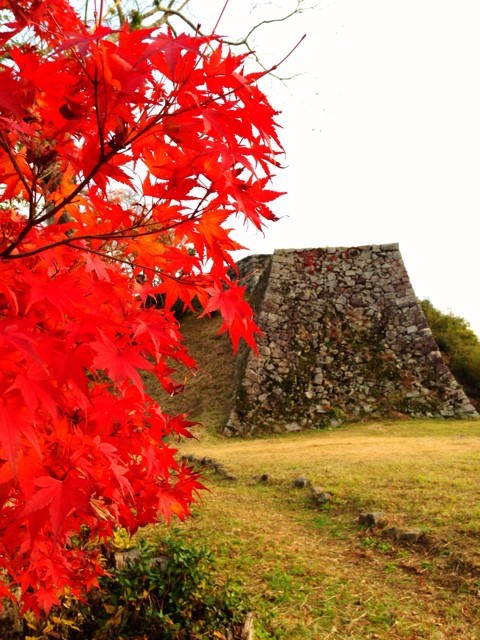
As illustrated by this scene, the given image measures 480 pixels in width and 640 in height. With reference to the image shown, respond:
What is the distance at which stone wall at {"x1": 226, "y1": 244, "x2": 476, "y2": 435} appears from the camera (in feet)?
32.7

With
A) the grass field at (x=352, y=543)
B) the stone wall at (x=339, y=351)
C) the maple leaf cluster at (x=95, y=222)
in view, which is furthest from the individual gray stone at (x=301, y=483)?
the stone wall at (x=339, y=351)

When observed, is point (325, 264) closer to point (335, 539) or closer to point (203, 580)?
point (335, 539)

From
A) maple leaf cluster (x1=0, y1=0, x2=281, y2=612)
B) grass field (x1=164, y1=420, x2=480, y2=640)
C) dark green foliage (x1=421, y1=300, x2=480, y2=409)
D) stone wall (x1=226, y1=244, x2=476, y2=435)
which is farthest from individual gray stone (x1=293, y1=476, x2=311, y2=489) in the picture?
dark green foliage (x1=421, y1=300, x2=480, y2=409)

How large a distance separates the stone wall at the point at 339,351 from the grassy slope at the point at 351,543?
3320mm

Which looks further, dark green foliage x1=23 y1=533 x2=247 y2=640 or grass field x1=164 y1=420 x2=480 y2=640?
grass field x1=164 y1=420 x2=480 y2=640

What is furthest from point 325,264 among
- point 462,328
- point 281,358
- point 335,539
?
point 335,539

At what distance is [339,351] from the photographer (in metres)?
10.8

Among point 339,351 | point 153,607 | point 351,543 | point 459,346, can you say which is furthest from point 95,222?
point 459,346

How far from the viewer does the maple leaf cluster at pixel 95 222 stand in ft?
3.17

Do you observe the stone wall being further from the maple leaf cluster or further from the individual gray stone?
the maple leaf cluster

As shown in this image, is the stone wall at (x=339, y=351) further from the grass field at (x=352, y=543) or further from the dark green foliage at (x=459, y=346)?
the grass field at (x=352, y=543)

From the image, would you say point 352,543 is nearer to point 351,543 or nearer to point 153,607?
point 351,543

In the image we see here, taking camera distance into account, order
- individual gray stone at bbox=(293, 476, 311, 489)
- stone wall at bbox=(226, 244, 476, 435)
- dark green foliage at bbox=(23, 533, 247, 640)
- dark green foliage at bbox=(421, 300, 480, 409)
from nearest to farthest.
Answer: dark green foliage at bbox=(23, 533, 247, 640) < individual gray stone at bbox=(293, 476, 311, 489) < stone wall at bbox=(226, 244, 476, 435) < dark green foliage at bbox=(421, 300, 480, 409)

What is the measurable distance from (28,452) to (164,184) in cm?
64
